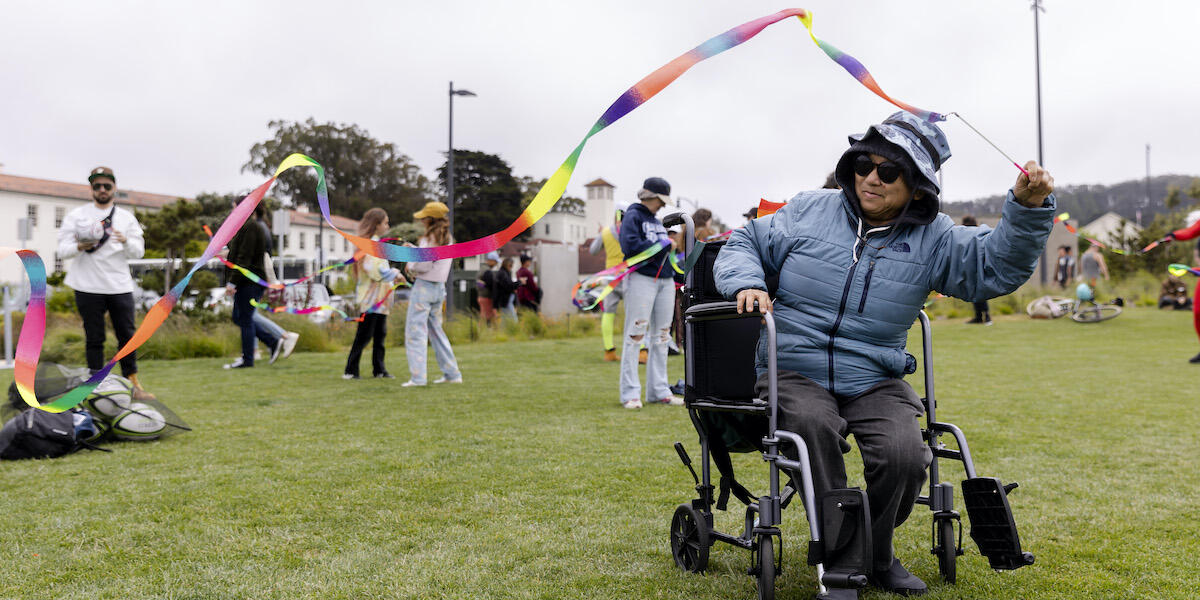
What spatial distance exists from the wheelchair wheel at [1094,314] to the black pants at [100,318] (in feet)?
59.3

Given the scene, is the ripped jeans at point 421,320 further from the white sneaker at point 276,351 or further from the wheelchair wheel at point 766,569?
the wheelchair wheel at point 766,569

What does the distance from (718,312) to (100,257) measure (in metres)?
5.97

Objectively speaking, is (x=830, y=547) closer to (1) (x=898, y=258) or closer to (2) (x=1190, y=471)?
(1) (x=898, y=258)

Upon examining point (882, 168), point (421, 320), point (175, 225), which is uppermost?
point (175, 225)

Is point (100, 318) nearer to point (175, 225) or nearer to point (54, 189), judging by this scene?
point (175, 225)

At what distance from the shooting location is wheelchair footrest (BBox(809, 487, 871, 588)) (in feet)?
8.42

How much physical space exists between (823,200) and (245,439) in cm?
441

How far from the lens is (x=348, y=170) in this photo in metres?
69.3

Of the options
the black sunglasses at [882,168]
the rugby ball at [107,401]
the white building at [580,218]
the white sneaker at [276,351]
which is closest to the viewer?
the black sunglasses at [882,168]

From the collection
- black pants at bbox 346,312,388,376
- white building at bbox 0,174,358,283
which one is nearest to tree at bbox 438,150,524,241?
white building at bbox 0,174,358,283

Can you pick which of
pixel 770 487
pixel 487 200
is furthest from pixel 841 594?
pixel 487 200

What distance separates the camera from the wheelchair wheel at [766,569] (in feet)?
8.55

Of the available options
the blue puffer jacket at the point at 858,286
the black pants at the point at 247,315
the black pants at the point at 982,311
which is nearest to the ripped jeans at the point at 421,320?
the black pants at the point at 247,315

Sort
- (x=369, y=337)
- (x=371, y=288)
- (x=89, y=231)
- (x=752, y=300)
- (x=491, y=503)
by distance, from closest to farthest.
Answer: (x=752, y=300) < (x=491, y=503) < (x=89, y=231) < (x=371, y=288) < (x=369, y=337)
